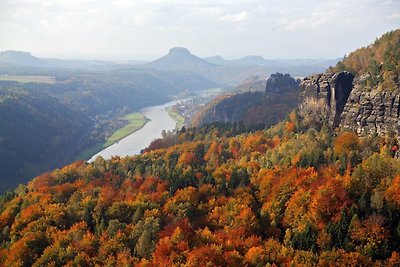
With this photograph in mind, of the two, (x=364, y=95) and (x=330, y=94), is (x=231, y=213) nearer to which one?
(x=364, y=95)

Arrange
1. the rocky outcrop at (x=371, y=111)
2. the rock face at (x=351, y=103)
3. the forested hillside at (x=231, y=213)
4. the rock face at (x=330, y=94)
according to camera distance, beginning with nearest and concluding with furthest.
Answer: the forested hillside at (x=231, y=213) → the rocky outcrop at (x=371, y=111) → the rock face at (x=351, y=103) → the rock face at (x=330, y=94)

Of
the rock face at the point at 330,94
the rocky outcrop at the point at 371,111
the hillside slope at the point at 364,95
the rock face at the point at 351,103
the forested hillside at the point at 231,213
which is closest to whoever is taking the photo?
the forested hillside at the point at 231,213

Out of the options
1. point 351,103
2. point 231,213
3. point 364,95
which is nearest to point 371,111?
point 364,95

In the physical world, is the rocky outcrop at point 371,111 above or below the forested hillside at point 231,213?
above

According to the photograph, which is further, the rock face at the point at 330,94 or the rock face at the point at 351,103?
the rock face at the point at 330,94

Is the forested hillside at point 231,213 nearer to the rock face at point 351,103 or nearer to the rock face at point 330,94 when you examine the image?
the rock face at point 351,103

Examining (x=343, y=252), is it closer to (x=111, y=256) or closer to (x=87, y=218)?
(x=111, y=256)

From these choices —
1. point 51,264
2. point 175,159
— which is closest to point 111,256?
point 51,264

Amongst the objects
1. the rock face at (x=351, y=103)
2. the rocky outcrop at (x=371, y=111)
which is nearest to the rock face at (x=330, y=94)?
the rock face at (x=351, y=103)

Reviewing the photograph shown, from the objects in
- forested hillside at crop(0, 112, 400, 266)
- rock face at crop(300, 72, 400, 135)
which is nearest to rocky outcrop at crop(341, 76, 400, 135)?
rock face at crop(300, 72, 400, 135)
